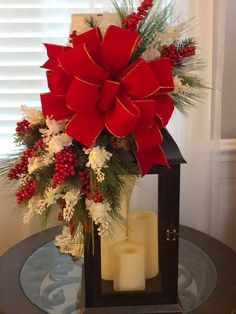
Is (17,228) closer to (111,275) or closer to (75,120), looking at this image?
(111,275)

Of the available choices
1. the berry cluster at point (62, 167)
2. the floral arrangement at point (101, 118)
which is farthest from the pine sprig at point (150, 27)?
the berry cluster at point (62, 167)

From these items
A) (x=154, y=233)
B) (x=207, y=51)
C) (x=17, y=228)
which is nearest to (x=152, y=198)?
(x=154, y=233)

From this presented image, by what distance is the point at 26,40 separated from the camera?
1.47 metres

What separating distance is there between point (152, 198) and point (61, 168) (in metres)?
0.26

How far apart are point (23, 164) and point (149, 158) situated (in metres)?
0.24

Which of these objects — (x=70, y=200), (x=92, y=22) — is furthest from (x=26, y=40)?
(x=70, y=200)

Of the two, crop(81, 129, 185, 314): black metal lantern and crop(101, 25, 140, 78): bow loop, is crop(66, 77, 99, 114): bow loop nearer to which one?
crop(101, 25, 140, 78): bow loop

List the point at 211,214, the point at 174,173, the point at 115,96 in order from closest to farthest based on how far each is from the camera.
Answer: the point at 115,96
the point at 174,173
the point at 211,214

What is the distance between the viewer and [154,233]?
39.7 inches

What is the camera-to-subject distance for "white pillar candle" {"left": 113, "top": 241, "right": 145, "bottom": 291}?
1.02 meters

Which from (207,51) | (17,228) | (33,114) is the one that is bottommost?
(17,228)

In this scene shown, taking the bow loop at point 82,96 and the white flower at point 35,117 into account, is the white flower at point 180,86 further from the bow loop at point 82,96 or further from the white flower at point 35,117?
the white flower at point 35,117

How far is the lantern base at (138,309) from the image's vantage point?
1009 mm

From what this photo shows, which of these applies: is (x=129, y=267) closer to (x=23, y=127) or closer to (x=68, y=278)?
(x=68, y=278)
